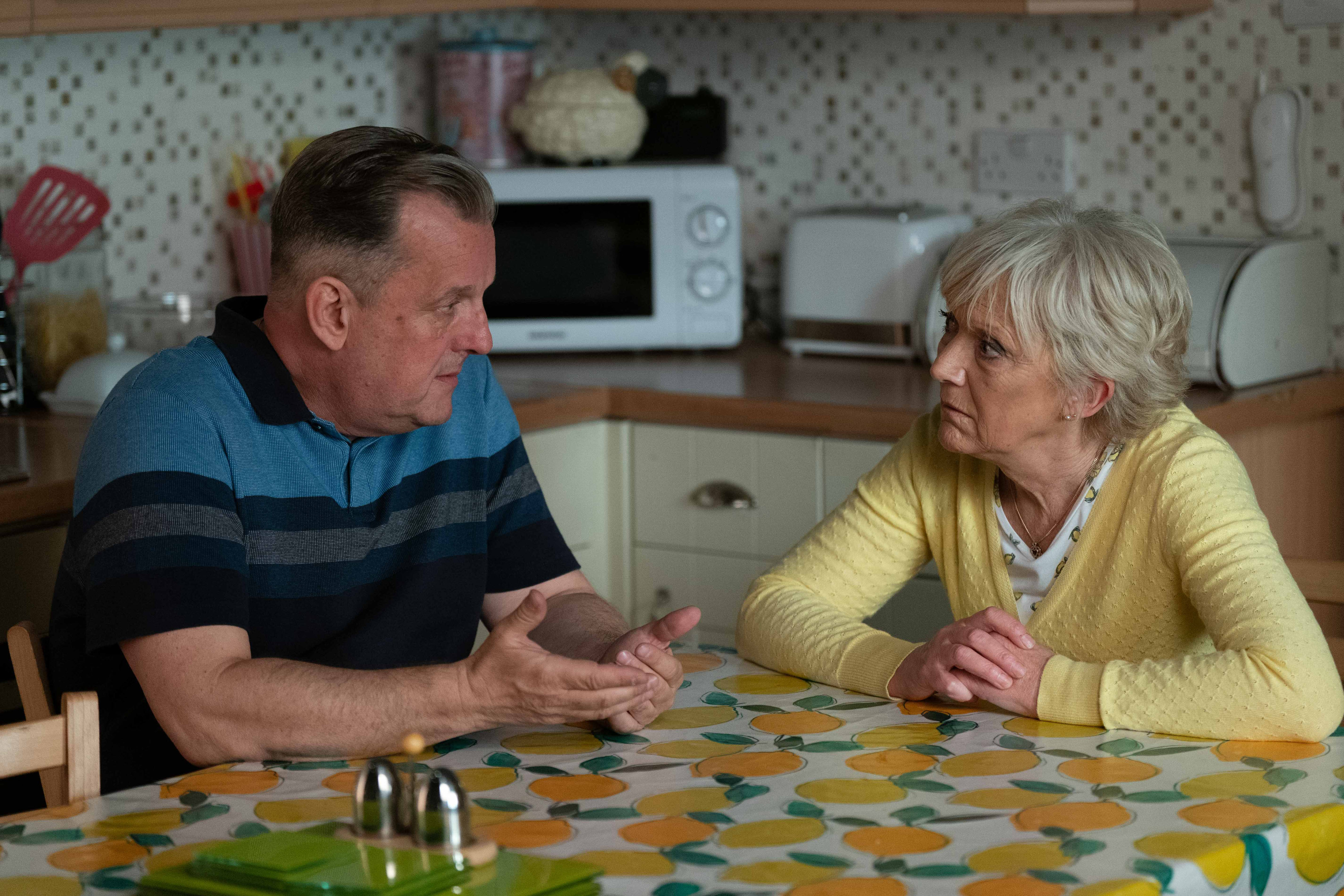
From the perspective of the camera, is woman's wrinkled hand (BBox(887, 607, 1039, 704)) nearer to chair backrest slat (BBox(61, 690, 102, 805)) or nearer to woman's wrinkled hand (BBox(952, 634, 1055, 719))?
woman's wrinkled hand (BBox(952, 634, 1055, 719))

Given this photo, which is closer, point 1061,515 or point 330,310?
point 330,310

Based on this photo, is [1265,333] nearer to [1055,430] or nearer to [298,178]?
[1055,430]

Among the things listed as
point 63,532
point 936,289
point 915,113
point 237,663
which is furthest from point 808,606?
point 915,113

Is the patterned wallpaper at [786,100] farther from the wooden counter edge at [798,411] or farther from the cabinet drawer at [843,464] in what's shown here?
the cabinet drawer at [843,464]

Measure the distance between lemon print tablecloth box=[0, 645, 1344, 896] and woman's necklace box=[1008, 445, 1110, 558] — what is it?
0.29m

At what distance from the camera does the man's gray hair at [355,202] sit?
4.83 feet

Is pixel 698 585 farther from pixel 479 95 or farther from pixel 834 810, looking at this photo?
pixel 834 810

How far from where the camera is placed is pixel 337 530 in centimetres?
155

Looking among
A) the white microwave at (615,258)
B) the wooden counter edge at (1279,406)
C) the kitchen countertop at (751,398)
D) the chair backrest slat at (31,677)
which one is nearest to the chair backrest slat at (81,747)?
the chair backrest slat at (31,677)

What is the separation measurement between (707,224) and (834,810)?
70.8 inches

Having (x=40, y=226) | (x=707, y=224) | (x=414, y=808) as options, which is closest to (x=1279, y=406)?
(x=707, y=224)

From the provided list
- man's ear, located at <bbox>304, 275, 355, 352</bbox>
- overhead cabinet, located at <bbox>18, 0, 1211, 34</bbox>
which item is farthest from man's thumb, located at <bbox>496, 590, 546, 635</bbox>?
overhead cabinet, located at <bbox>18, 0, 1211, 34</bbox>

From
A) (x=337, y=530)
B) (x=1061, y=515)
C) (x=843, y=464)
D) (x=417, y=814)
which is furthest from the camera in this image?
(x=843, y=464)

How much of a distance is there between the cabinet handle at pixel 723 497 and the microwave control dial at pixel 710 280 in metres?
0.47
